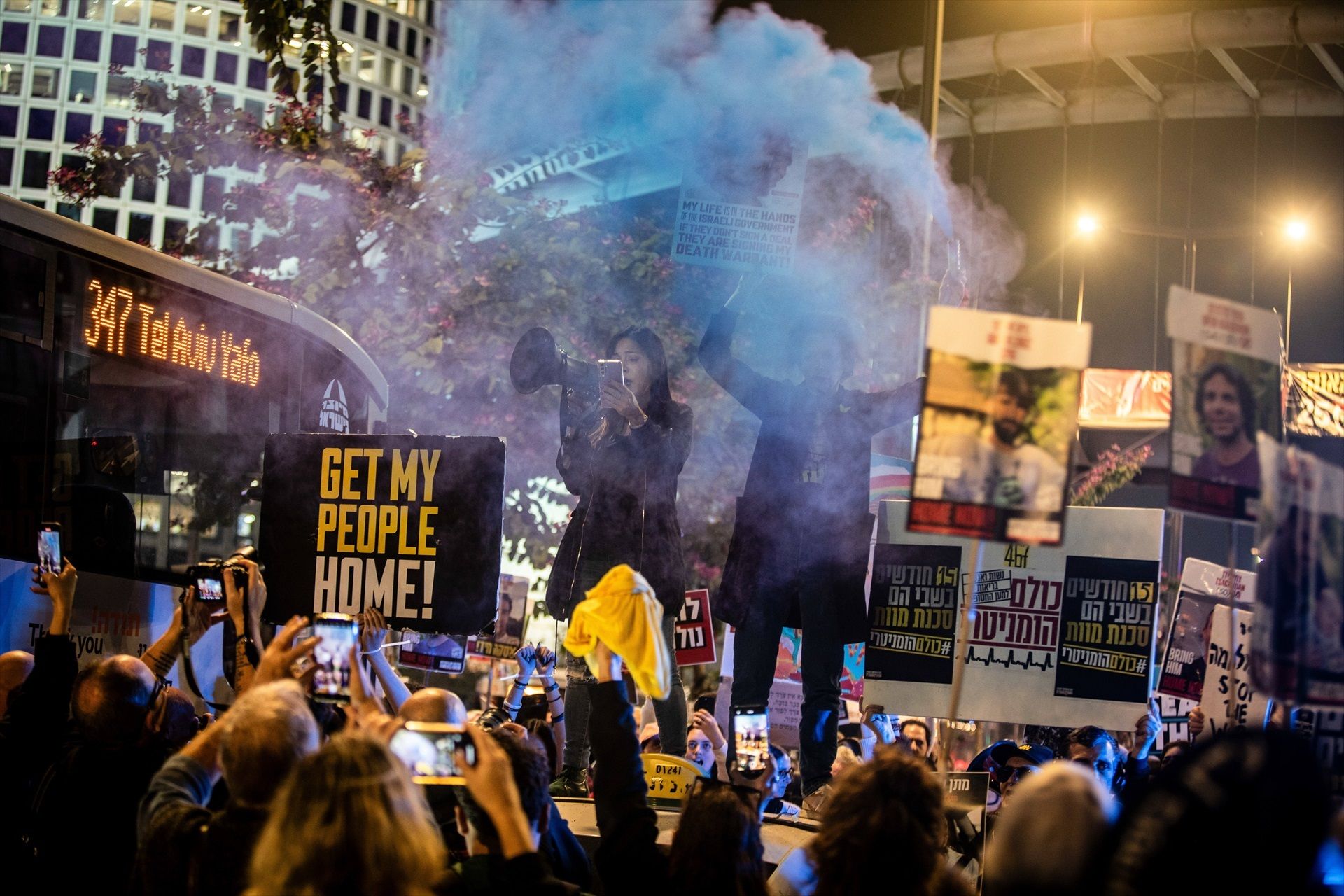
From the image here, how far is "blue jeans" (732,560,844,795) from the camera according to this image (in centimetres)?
620

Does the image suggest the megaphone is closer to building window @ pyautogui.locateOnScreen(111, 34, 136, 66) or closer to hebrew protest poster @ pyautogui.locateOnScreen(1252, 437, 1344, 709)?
hebrew protest poster @ pyautogui.locateOnScreen(1252, 437, 1344, 709)

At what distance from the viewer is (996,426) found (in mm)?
3955

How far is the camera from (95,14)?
3684 centimetres

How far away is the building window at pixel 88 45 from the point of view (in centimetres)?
3878

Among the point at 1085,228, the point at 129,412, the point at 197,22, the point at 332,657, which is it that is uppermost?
the point at 197,22

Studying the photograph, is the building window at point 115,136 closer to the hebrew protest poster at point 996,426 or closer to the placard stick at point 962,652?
the placard stick at point 962,652

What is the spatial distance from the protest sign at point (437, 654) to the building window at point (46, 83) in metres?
35.2

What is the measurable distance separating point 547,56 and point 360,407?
2842 millimetres

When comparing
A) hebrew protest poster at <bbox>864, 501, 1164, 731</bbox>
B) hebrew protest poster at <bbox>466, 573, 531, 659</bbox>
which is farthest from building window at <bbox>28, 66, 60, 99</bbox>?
hebrew protest poster at <bbox>864, 501, 1164, 731</bbox>

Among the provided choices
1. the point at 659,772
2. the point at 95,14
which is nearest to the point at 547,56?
the point at 659,772

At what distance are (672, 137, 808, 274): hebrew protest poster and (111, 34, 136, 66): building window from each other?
32.9 meters

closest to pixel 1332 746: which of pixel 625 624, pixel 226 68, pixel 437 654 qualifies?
pixel 625 624

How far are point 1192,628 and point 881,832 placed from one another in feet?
18.3

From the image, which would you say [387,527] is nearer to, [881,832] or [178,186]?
[881,832]
